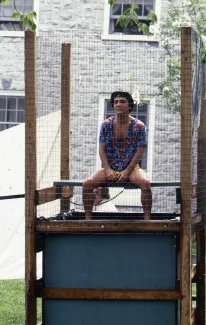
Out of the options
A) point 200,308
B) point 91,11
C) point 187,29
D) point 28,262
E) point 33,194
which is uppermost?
point 91,11

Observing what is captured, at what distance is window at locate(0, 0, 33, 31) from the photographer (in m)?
20.2

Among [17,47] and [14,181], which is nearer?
[14,181]

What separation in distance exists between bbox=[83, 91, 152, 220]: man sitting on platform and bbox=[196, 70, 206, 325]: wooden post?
1.93 feet

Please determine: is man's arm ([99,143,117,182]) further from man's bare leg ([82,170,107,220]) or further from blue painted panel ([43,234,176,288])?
blue painted panel ([43,234,176,288])

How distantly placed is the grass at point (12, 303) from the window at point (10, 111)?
27.4 feet

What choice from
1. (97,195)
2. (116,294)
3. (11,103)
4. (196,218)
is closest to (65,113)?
(97,195)

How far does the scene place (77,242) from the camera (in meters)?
6.98

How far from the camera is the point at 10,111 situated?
66.0 ft

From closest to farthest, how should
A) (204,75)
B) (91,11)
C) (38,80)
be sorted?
(38,80)
(204,75)
(91,11)

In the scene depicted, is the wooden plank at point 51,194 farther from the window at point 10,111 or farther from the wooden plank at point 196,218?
the window at point 10,111

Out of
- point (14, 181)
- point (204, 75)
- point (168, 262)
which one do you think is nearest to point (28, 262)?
point (168, 262)

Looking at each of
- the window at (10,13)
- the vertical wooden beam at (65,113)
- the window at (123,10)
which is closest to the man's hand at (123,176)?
the vertical wooden beam at (65,113)

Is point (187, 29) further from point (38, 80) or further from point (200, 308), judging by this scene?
point (200, 308)

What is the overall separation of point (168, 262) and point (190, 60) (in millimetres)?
1404
